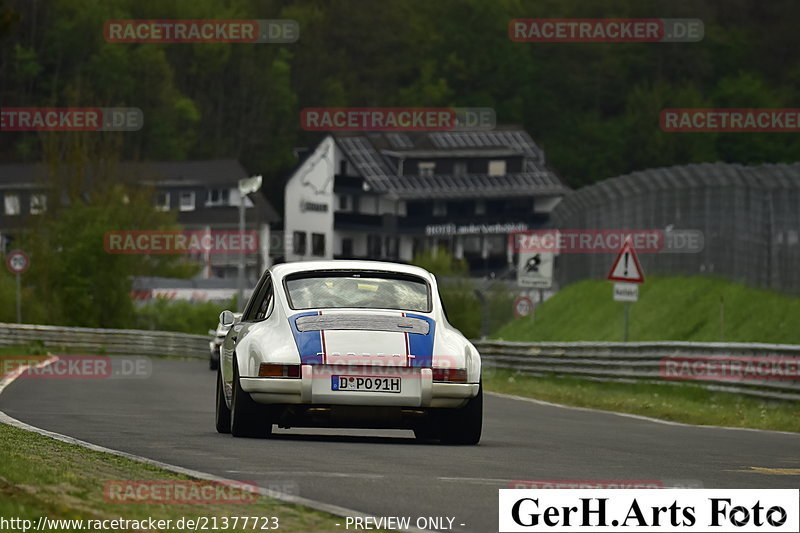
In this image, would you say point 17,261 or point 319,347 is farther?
point 17,261

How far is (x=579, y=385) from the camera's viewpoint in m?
30.9

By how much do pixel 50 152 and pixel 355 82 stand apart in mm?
61875

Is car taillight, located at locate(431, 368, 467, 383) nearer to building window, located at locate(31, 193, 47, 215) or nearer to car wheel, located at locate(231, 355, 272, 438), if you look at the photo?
car wheel, located at locate(231, 355, 272, 438)

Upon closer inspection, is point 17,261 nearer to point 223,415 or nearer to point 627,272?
point 627,272

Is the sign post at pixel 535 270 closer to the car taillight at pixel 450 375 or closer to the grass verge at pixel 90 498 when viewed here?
the car taillight at pixel 450 375

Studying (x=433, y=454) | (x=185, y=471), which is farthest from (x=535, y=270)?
(x=185, y=471)

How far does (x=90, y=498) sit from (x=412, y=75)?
147378 mm

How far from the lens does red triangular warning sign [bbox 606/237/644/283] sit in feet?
97.3

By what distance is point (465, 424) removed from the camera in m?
14.5

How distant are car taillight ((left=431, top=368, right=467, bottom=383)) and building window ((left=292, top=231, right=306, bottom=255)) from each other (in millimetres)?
112426

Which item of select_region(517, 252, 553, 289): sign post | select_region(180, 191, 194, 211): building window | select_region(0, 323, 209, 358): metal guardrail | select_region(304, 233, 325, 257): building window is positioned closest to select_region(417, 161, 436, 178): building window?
select_region(304, 233, 325, 257): building window

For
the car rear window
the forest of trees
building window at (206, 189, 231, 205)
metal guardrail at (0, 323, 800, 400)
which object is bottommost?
metal guardrail at (0, 323, 800, 400)

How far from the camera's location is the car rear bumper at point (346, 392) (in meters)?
13.8

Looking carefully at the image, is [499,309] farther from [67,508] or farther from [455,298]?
[67,508]
